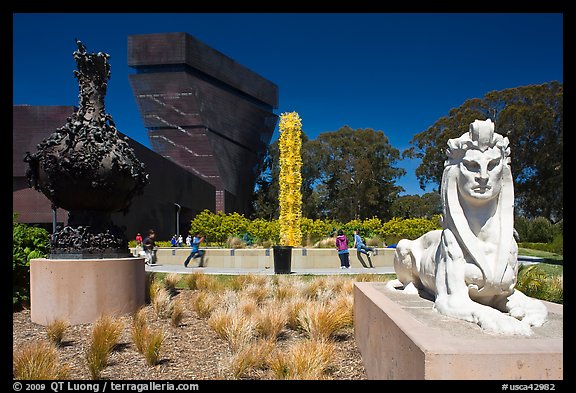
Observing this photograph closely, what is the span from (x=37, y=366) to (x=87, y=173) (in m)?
3.82

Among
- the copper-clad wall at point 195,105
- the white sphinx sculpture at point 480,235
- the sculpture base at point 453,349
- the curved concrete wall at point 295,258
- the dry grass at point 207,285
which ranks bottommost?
the curved concrete wall at point 295,258

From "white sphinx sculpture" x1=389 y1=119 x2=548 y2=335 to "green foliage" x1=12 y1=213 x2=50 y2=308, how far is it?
761 cm

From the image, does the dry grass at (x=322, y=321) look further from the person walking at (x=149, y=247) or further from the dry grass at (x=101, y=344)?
the person walking at (x=149, y=247)

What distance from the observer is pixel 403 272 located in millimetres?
5883

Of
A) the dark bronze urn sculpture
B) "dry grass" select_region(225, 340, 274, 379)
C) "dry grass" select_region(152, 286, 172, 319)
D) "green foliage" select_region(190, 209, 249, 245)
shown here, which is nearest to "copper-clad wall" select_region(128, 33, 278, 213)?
"green foliage" select_region(190, 209, 249, 245)

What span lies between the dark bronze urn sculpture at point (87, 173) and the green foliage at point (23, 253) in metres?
1.22

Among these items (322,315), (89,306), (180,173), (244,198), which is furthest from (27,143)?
(244,198)

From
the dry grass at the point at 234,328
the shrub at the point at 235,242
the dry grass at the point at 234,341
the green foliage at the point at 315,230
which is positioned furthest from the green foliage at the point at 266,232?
the dry grass at the point at 234,328

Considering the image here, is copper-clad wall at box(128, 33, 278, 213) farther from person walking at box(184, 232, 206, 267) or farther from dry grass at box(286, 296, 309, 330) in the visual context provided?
dry grass at box(286, 296, 309, 330)

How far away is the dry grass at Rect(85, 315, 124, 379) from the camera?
463 centimetres

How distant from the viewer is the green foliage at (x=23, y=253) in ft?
26.4

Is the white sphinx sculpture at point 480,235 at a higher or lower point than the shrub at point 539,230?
higher
